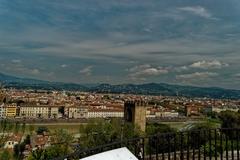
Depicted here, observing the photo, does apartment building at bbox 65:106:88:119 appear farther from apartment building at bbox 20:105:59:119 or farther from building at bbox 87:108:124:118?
apartment building at bbox 20:105:59:119

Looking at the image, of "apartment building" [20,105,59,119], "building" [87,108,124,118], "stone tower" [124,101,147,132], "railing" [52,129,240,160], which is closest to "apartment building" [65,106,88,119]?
"building" [87,108,124,118]

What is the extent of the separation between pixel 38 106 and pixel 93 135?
76.8 meters

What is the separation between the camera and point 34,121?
90.8 meters

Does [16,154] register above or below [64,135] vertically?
below

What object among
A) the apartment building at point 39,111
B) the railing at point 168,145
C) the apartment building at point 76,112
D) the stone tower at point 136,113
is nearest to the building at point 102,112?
the apartment building at point 76,112

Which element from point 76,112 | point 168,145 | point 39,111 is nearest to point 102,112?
point 76,112

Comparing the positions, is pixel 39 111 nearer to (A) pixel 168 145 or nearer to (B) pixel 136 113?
(B) pixel 136 113

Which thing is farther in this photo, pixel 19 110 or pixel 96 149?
pixel 19 110

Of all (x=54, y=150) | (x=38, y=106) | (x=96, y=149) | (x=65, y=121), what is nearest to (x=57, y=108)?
(x=38, y=106)

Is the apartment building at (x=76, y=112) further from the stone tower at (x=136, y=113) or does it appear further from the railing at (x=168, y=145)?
the railing at (x=168, y=145)

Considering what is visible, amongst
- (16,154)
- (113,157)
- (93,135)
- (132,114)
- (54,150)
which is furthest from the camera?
(132,114)

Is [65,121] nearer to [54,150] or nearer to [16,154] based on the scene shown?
[16,154]

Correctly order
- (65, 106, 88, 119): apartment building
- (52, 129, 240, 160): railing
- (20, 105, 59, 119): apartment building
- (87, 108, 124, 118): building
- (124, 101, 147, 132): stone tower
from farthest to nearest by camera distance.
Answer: (65, 106, 88, 119): apartment building < (20, 105, 59, 119): apartment building < (87, 108, 124, 118): building < (124, 101, 147, 132): stone tower < (52, 129, 240, 160): railing

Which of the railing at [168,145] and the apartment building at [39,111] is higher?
the railing at [168,145]
